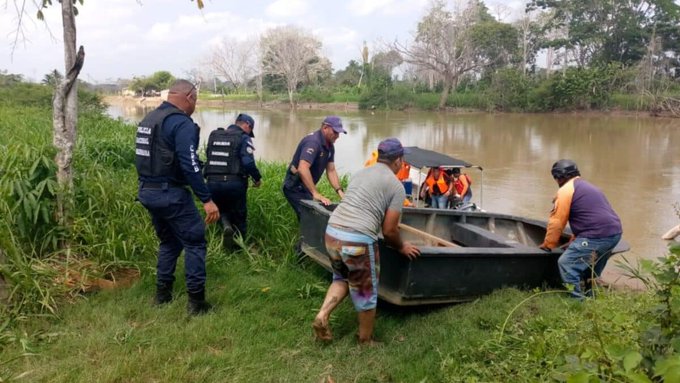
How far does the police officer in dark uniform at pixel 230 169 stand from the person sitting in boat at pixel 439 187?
4.15m

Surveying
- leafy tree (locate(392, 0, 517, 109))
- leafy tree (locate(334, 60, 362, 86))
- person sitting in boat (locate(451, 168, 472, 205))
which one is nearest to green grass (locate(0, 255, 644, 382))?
person sitting in boat (locate(451, 168, 472, 205))

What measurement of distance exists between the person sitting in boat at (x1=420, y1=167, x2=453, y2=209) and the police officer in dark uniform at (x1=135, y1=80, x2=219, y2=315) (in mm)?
5360

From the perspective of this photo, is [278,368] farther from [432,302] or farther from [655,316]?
[655,316]

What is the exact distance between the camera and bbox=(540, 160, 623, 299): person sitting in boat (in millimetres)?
4293

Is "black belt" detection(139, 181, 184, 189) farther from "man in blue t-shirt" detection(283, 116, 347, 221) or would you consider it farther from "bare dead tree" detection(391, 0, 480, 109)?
"bare dead tree" detection(391, 0, 480, 109)

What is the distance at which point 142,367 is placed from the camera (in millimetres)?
2867

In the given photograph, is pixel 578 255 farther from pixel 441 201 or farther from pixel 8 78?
pixel 8 78

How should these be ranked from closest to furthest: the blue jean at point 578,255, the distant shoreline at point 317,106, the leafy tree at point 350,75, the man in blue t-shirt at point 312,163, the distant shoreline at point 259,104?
the blue jean at point 578,255, the man in blue t-shirt at point 312,163, the distant shoreline at point 317,106, the distant shoreline at point 259,104, the leafy tree at point 350,75

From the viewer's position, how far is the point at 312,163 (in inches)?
191

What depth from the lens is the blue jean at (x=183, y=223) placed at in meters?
3.45

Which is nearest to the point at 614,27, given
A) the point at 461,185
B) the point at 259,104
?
the point at 259,104

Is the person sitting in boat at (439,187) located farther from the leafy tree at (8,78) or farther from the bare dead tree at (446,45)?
the bare dead tree at (446,45)

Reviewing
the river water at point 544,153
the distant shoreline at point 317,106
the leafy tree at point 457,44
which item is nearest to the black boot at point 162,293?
the river water at point 544,153

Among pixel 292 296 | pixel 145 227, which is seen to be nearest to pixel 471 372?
pixel 292 296
